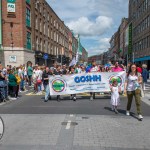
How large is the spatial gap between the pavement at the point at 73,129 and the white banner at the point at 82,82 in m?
2.84

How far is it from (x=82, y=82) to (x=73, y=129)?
249 inches

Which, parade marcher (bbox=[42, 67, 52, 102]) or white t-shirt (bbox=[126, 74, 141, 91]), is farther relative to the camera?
parade marcher (bbox=[42, 67, 52, 102])

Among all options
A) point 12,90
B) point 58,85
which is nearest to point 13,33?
point 12,90

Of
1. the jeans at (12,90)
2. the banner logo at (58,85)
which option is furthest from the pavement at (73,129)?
the jeans at (12,90)

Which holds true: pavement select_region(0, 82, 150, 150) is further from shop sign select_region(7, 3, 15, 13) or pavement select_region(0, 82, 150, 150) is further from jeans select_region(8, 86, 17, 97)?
shop sign select_region(7, 3, 15, 13)

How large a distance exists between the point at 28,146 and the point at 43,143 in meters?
0.36

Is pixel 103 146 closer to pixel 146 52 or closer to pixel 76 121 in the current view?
pixel 76 121

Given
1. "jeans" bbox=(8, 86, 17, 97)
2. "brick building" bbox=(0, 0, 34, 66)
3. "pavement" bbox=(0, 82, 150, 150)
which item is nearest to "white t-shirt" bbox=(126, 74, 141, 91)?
"pavement" bbox=(0, 82, 150, 150)

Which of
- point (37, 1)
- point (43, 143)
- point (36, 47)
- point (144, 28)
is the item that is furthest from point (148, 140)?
point (144, 28)

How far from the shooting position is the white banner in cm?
1304

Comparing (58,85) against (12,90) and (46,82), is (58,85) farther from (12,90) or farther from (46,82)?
(12,90)

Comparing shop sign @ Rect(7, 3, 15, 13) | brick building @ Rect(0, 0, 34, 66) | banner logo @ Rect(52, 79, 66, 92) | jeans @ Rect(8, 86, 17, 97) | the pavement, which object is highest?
shop sign @ Rect(7, 3, 15, 13)

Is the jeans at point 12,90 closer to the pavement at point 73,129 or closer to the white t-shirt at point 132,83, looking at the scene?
the pavement at point 73,129

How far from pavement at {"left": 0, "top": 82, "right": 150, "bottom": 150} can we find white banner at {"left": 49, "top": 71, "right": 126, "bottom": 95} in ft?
9.31
